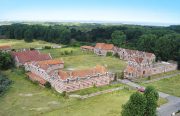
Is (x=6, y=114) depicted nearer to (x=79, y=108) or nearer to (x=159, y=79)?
(x=79, y=108)

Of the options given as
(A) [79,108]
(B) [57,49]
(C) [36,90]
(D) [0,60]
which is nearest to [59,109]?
(A) [79,108]

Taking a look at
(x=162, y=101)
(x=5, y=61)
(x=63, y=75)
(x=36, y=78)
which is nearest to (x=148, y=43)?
(x=162, y=101)

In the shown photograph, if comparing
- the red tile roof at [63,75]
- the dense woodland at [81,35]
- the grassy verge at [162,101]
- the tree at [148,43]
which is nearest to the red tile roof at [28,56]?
the red tile roof at [63,75]

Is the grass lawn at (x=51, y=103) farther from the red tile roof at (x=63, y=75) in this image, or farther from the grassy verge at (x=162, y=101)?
the grassy verge at (x=162, y=101)

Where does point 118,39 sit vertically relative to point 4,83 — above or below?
above

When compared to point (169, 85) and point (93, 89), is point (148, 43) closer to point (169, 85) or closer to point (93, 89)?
point (169, 85)
